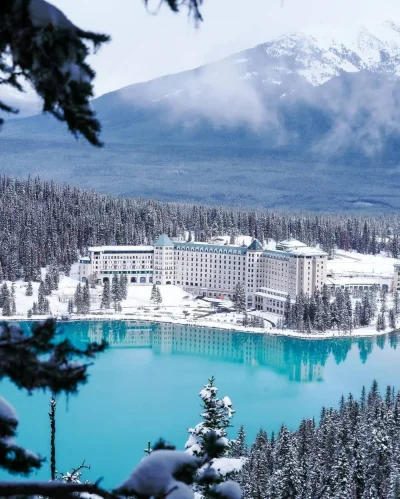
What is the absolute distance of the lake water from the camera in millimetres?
20500

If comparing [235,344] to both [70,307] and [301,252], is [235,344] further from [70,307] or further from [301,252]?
[70,307]

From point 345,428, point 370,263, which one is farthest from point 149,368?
point 370,263

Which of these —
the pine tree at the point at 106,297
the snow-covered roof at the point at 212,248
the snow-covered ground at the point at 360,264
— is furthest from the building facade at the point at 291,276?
the pine tree at the point at 106,297

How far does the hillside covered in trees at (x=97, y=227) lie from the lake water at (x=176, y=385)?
1141 centimetres

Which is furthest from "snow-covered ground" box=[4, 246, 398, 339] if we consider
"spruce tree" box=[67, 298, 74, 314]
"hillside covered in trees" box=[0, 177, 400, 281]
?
"hillside covered in trees" box=[0, 177, 400, 281]

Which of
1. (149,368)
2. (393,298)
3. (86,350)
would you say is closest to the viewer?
(86,350)

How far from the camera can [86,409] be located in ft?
78.4

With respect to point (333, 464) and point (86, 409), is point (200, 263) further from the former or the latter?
point (333, 464)

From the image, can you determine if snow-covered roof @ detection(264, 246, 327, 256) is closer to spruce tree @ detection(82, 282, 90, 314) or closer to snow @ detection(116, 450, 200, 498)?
spruce tree @ detection(82, 282, 90, 314)

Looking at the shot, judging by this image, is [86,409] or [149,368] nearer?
[86,409]

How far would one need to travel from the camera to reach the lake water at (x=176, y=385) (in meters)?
20.5

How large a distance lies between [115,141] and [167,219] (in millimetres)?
146603

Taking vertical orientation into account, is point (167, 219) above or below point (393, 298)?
above

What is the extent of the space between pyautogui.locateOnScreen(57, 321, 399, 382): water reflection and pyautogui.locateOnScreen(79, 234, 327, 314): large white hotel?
587cm
